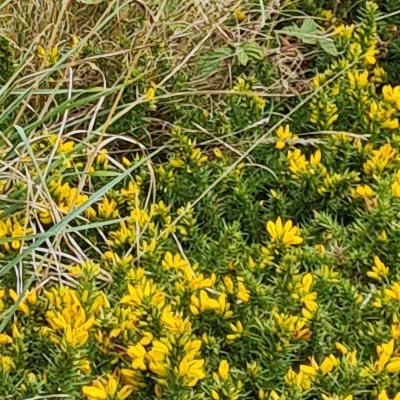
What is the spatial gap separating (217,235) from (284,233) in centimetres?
19

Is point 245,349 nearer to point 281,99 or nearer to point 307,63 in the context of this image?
point 281,99

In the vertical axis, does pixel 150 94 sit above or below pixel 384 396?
above

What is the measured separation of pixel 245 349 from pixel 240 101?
0.83 m

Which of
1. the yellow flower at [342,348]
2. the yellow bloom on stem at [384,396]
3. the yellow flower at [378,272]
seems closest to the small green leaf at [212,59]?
the yellow flower at [378,272]

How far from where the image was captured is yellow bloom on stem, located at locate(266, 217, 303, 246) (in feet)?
7.30

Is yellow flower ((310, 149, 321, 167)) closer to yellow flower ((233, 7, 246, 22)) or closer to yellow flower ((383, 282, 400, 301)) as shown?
yellow flower ((383, 282, 400, 301))

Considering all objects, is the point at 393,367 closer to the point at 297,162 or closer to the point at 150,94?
the point at 297,162

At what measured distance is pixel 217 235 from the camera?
2.38 m

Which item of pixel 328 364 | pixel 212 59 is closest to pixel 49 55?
pixel 212 59

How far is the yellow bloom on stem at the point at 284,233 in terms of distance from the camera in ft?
7.30

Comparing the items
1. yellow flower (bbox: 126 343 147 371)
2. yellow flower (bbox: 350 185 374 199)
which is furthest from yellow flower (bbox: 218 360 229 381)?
yellow flower (bbox: 350 185 374 199)

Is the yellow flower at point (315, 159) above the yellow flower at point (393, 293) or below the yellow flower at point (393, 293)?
above

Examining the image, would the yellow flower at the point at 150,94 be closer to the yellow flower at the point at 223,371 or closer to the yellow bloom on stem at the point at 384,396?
the yellow flower at the point at 223,371

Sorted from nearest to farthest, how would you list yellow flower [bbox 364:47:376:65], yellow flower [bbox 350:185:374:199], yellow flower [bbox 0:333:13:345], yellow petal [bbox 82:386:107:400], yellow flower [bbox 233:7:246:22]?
1. yellow petal [bbox 82:386:107:400]
2. yellow flower [bbox 0:333:13:345]
3. yellow flower [bbox 350:185:374:199]
4. yellow flower [bbox 364:47:376:65]
5. yellow flower [bbox 233:7:246:22]
